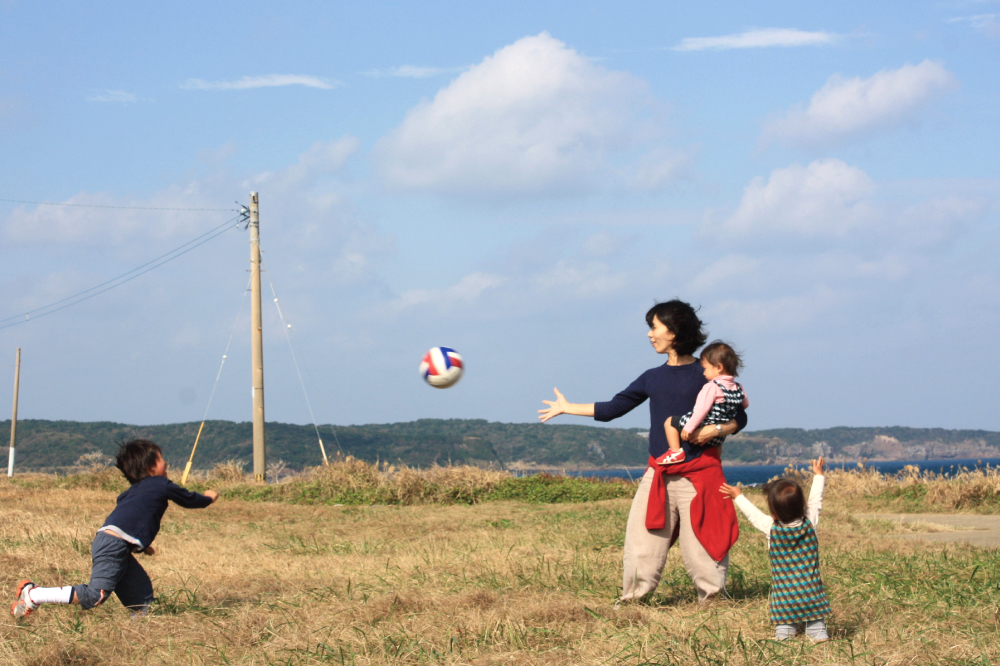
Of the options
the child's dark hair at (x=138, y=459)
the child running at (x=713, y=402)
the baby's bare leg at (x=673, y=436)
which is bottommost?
the child's dark hair at (x=138, y=459)

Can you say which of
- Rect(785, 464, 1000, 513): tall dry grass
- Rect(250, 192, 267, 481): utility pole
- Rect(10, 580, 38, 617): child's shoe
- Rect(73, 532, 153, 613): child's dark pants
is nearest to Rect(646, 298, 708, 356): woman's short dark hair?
Rect(73, 532, 153, 613): child's dark pants

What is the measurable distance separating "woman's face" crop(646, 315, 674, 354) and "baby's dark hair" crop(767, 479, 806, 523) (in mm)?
1170

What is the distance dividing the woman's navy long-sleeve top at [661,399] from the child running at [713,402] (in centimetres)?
6

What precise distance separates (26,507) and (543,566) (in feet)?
31.2

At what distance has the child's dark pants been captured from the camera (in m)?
5.34

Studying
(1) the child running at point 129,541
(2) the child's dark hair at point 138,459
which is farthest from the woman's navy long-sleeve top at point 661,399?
(2) the child's dark hair at point 138,459

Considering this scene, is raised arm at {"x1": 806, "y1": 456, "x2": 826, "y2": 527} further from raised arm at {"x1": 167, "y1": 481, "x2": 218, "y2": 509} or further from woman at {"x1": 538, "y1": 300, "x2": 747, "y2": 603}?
raised arm at {"x1": 167, "y1": 481, "x2": 218, "y2": 509}

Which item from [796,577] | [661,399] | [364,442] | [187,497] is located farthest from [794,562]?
[364,442]

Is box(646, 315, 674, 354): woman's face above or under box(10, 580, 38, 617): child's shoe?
above

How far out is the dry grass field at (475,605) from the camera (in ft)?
13.8

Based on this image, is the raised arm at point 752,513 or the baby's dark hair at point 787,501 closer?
the baby's dark hair at point 787,501

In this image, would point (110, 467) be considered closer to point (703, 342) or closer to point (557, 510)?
point (557, 510)

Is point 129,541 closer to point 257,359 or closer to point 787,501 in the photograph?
point 787,501

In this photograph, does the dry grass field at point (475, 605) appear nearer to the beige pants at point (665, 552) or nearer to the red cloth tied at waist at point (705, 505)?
the beige pants at point (665, 552)
